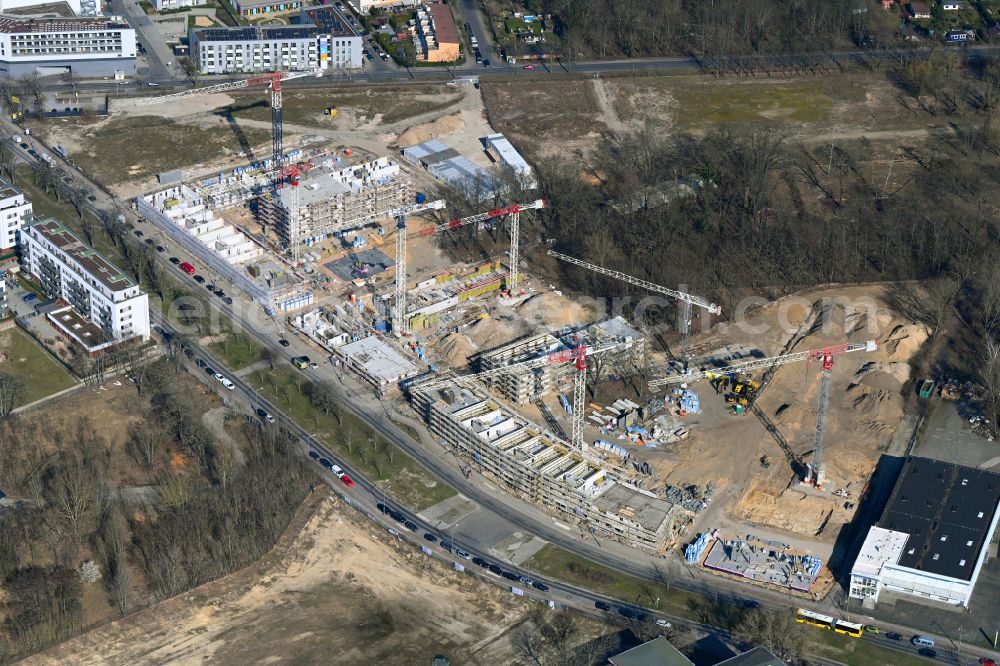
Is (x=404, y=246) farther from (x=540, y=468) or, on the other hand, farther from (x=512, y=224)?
Result: (x=540, y=468)

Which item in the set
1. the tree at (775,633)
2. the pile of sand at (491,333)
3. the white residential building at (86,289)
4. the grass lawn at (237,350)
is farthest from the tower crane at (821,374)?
the white residential building at (86,289)

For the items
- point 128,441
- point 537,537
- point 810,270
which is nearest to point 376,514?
point 537,537

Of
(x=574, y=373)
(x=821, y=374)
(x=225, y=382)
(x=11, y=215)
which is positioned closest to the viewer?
(x=225, y=382)

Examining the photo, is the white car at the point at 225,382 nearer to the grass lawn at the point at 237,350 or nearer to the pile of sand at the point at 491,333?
the grass lawn at the point at 237,350

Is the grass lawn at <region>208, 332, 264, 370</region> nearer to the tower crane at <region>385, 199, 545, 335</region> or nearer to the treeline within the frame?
the treeline

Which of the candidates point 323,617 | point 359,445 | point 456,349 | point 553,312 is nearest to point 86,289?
point 359,445

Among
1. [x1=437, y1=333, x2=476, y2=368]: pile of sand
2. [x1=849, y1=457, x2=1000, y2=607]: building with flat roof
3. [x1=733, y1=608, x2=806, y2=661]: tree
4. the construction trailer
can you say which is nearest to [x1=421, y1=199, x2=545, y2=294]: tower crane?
the construction trailer
